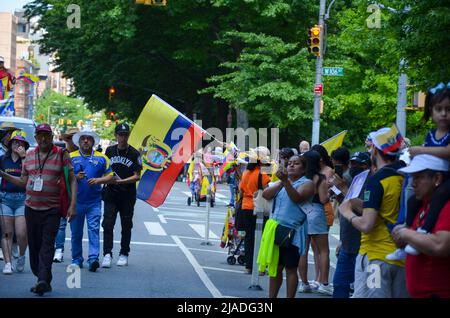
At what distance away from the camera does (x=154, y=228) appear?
75.2 ft

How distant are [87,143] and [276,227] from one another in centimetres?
489

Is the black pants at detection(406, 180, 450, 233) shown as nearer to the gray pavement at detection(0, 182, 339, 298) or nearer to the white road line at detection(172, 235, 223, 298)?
the gray pavement at detection(0, 182, 339, 298)

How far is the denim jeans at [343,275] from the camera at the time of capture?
1048 centimetres

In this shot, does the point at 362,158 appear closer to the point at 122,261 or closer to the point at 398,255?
the point at 398,255

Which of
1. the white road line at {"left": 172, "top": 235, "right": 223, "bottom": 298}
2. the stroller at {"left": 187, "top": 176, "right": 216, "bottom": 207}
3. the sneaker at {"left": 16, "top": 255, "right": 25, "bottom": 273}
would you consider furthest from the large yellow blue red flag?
the stroller at {"left": 187, "top": 176, "right": 216, "bottom": 207}

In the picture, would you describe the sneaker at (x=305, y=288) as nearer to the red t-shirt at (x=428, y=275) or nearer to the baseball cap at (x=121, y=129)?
the baseball cap at (x=121, y=129)

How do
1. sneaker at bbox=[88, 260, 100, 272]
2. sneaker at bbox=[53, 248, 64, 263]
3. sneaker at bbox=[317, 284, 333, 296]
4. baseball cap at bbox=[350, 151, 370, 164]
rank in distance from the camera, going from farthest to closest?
sneaker at bbox=[53, 248, 64, 263] < sneaker at bbox=[88, 260, 100, 272] < sneaker at bbox=[317, 284, 333, 296] < baseball cap at bbox=[350, 151, 370, 164]

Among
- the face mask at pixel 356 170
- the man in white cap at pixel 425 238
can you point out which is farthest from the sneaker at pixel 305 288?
the man in white cap at pixel 425 238

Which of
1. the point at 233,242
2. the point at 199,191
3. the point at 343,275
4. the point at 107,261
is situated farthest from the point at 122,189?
the point at 199,191

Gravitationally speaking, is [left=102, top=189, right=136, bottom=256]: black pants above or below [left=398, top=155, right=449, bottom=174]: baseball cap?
below

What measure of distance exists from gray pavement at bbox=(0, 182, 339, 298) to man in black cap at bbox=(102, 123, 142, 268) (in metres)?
0.36

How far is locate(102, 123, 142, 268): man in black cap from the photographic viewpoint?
48.9 ft

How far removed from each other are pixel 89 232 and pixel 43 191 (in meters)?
2.78
